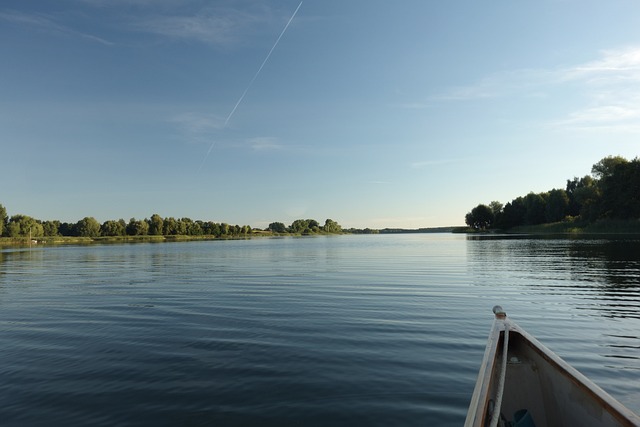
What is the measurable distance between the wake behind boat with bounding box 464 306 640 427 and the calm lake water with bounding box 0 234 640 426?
155cm

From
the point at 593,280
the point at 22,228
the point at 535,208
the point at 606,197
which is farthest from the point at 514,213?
the point at 22,228

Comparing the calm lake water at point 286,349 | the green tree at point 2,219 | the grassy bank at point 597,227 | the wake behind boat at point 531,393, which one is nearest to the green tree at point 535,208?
the grassy bank at point 597,227

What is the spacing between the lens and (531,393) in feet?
22.3

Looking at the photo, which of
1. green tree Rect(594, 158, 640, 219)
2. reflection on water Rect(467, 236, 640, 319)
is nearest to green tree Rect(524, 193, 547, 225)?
green tree Rect(594, 158, 640, 219)

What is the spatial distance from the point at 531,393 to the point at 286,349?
778cm

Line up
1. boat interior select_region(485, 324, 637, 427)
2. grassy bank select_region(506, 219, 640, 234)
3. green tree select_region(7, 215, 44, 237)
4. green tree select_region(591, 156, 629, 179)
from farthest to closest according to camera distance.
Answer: green tree select_region(7, 215, 44, 237) → green tree select_region(591, 156, 629, 179) → grassy bank select_region(506, 219, 640, 234) → boat interior select_region(485, 324, 637, 427)

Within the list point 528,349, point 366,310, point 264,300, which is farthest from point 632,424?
point 264,300

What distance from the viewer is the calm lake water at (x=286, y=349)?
845 centimetres

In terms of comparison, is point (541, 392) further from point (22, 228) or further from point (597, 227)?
point (22, 228)

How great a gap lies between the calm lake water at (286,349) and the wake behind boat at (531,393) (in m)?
1.55

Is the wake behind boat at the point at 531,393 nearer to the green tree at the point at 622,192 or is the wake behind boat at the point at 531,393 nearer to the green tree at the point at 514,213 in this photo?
the green tree at the point at 622,192

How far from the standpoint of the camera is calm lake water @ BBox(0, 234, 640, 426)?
8453 millimetres

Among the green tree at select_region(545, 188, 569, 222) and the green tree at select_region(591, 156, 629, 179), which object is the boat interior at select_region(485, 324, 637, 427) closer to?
the green tree at select_region(591, 156, 629, 179)

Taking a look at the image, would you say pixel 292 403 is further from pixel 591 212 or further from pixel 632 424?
pixel 591 212
